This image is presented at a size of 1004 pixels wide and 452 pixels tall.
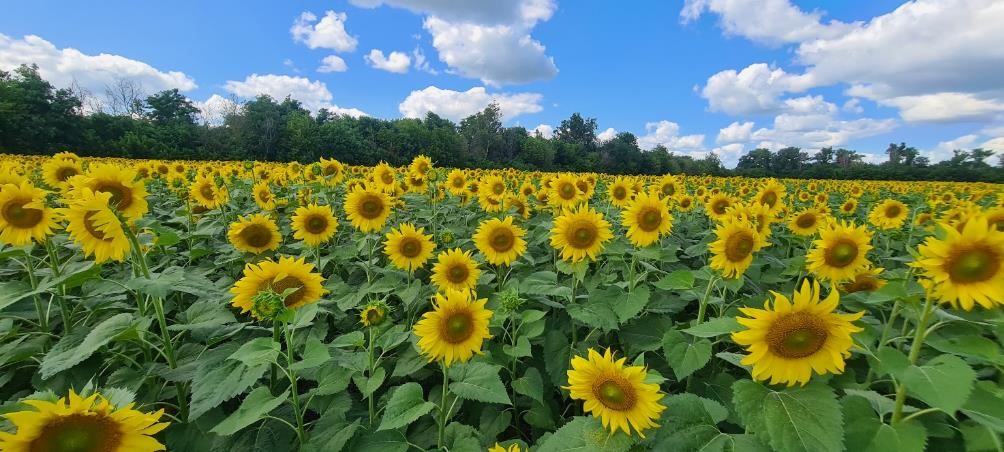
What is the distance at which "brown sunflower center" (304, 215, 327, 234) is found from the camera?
4.21 meters

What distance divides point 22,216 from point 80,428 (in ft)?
7.14

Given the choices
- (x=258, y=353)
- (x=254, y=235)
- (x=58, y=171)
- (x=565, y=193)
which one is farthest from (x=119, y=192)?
(x=565, y=193)

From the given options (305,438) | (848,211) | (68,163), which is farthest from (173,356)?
(848,211)

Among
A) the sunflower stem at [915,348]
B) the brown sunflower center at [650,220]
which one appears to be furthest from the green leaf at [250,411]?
the brown sunflower center at [650,220]

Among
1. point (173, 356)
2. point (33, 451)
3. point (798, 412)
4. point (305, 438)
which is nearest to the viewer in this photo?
point (33, 451)

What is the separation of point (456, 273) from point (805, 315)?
2.21 metres

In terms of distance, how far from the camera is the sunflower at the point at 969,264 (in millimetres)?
1739

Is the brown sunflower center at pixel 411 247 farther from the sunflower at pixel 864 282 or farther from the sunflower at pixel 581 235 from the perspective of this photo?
the sunflower at pixel 864 282

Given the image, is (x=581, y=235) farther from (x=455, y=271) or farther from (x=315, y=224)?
(x=315, y=224)

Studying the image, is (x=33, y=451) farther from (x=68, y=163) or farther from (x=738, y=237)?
(x=68, y=163)

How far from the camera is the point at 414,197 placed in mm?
6512

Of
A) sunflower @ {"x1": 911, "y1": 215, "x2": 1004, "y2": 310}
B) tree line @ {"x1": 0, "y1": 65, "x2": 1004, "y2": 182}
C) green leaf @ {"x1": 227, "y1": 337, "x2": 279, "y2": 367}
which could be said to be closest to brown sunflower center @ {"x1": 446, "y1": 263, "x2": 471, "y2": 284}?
green leaf @ {"x1": 227, "y1": 337, "x2": 279, "y2": 367}

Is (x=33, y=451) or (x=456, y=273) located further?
(x=456, y=273)

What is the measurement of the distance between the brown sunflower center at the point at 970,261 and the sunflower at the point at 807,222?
322 cm
